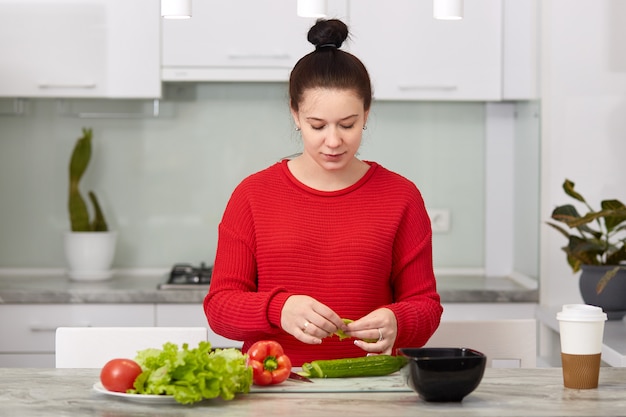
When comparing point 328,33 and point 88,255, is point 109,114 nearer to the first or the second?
point 88,255

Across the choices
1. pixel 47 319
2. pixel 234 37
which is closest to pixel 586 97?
pixel 234 37

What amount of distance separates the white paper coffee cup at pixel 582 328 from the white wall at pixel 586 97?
160 cm

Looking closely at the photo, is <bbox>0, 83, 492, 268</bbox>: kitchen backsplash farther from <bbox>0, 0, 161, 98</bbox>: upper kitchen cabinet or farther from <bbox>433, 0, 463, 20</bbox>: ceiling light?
<bbox>433, 0, 463, 20</bbox>: ceiling light

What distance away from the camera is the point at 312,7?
69.7 inches

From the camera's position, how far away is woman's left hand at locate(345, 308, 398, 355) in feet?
5.96

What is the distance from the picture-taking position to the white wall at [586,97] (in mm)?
3268

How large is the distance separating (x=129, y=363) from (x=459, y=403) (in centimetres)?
55

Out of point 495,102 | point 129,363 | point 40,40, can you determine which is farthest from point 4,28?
point 129,363

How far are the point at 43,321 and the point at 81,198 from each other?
54 centimetres

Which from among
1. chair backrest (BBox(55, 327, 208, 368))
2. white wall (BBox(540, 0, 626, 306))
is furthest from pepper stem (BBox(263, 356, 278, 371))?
white wall (BBox(540, 0, 626, 306))

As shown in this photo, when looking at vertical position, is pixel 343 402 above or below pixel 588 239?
below

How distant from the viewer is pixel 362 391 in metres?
1.72

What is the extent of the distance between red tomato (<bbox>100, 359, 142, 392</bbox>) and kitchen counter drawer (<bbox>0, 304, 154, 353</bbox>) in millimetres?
1703

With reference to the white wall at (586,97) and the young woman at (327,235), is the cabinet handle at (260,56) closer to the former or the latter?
the white wall at (586,97)
